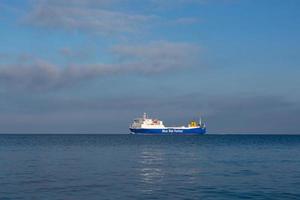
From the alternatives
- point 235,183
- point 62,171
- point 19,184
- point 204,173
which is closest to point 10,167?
point 62,171

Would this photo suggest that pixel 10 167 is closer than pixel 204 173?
No

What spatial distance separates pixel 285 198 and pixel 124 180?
13.8 m

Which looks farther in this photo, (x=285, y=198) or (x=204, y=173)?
(x=204, y=173)

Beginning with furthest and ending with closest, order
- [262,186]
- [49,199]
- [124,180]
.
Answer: [124,180], [262,186], [49,199]

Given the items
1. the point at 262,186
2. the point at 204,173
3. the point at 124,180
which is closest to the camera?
the point at 262,186

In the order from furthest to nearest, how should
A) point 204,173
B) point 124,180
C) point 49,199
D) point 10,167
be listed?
point 10,167, point 204,173, point 124,180, point 49,199

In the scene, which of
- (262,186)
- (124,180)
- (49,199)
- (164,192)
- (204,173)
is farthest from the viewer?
(204,173)

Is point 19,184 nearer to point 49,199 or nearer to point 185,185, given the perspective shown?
point 49,199

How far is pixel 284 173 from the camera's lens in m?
44.7

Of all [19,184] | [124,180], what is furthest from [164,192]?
[19,184]

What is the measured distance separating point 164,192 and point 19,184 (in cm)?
1190

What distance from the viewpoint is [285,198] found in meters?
30.2

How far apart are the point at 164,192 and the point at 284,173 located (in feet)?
57.1

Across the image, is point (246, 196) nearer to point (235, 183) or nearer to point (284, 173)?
point (235, 183)
